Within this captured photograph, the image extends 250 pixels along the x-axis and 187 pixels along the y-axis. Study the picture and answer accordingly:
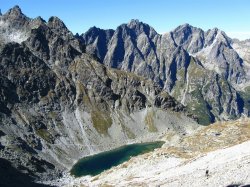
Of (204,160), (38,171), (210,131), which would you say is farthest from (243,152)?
(38,171)

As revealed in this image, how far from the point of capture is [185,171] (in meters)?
72.8

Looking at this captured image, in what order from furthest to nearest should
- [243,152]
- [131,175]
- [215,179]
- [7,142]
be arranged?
[7,142] < [131,175] < [243,152] < [215,179]

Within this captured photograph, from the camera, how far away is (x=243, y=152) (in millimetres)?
69250

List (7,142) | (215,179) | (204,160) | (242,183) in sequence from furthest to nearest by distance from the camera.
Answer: (7,142) < (204,160) < (215,179) < (242,183)

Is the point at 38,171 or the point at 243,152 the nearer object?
the point at 243,152

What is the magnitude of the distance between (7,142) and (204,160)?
444 ft

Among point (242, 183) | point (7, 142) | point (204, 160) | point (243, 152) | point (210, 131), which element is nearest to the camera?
point (242, 183)

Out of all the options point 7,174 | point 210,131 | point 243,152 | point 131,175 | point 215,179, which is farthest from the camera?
point 210,131

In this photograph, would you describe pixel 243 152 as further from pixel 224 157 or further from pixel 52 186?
pixel 52 186

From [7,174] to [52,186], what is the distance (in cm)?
1286

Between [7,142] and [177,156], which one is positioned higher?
[7,142]

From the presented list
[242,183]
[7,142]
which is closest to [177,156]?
[242,183]

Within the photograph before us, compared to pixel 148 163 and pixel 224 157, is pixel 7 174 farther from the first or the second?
pixel 224 157

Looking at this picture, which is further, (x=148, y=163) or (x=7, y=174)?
(x=7, y=174)
